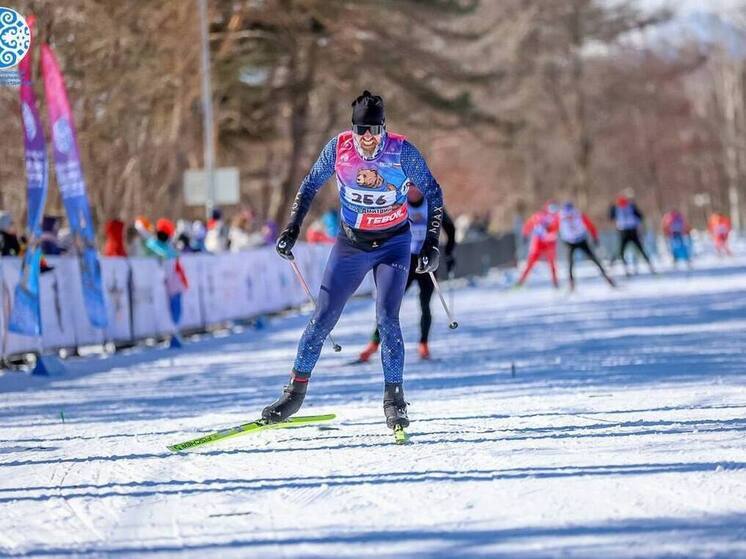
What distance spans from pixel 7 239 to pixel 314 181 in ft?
25.3

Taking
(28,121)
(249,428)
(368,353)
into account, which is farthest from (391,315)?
(28,121)

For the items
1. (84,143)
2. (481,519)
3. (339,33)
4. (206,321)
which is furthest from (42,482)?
(339,33)

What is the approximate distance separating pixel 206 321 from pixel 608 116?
1593 inches

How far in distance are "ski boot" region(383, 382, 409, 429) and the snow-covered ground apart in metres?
0.15

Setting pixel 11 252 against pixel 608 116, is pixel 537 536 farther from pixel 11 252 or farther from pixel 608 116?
pixel 608 116

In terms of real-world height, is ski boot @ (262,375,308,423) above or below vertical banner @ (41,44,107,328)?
below

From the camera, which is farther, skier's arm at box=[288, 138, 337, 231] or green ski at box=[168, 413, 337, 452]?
skier's arm at box=[288, 138, 337, 231]

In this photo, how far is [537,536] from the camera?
5.07 m

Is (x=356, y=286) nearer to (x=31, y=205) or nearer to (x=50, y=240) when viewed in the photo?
(x=31, y=205)

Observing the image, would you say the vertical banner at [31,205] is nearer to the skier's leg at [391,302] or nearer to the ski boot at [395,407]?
the skier's leg at [391,302]

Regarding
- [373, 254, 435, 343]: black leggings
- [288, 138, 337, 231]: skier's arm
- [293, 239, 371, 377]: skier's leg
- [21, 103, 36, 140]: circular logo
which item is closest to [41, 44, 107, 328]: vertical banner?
[21, 103, 36, 140]: circular logo

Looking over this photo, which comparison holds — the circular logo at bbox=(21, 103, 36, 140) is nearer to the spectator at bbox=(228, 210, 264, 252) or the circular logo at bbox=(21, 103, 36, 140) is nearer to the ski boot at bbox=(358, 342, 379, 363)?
the ski boot at bbox=(358, 342, 379, 363)

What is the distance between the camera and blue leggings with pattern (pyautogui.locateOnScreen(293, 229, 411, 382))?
815 cm

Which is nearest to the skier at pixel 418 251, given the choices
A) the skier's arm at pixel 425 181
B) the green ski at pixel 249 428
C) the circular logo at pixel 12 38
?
the circular logo at pixel 12 38
